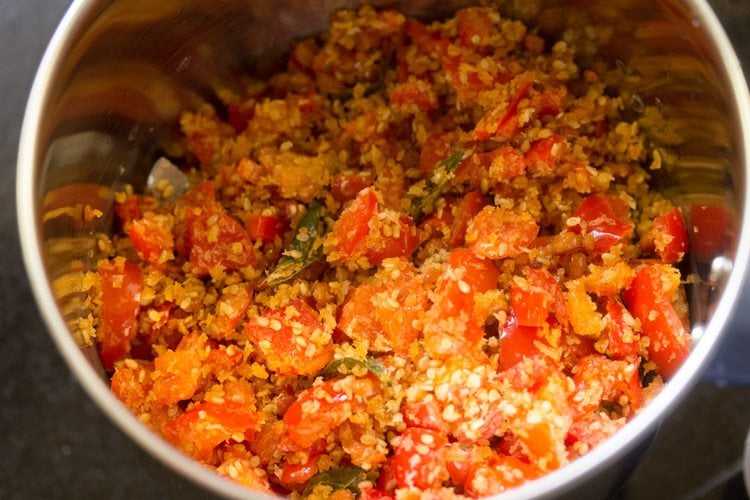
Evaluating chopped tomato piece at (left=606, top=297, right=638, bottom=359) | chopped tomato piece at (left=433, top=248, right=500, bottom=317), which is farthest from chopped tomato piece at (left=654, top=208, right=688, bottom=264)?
chopped tomato piece at (left=433, top=248, right=500, bottom=317)

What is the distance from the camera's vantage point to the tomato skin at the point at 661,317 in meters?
1.10

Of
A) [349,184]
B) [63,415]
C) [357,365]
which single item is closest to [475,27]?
[349,184]

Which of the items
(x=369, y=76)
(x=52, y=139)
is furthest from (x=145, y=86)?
(x=369, y=76)

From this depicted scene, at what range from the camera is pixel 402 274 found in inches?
45.3

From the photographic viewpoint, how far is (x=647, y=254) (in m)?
1.22

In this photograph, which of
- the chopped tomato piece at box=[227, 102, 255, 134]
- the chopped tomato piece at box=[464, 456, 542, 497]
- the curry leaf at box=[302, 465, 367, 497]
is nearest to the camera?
the chopped tomato piece at box=[464, 456, 542, 497]

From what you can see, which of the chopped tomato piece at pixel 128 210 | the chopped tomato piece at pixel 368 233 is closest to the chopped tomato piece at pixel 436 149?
the chopped tomato piece at pixel 368 233

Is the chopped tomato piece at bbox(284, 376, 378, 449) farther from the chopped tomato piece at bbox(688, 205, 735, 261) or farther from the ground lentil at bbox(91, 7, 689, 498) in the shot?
the chopped tomato piece at bbox(688, 205, 735, 261)

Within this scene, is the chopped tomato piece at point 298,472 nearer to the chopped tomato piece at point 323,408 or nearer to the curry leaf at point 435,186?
the chopped tomato piece at point 323,408

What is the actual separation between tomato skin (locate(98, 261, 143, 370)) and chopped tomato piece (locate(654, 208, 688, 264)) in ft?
2.38

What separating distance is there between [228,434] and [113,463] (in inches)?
18.8

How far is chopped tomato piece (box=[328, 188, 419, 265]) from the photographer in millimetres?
1164

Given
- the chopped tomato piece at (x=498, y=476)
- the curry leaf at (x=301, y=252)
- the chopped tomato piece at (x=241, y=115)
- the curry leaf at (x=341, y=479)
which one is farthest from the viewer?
the chopped tomato piece at (x=241, y=115)

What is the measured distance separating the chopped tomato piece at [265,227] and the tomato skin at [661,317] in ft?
1.65
